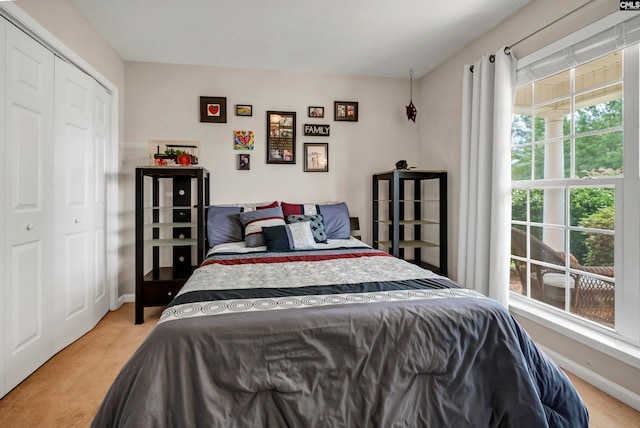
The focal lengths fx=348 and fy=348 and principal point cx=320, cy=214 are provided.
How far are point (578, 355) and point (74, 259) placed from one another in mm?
→ 3629

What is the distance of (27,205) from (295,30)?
2.31 metres

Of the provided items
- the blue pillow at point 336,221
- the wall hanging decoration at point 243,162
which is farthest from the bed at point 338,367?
the wall hanging decoration at point 243,162

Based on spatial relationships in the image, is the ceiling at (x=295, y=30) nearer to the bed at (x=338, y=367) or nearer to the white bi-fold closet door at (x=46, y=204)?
the white bi-fold closet door at (x=46, y=204)

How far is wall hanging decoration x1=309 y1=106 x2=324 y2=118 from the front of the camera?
12.7 ft

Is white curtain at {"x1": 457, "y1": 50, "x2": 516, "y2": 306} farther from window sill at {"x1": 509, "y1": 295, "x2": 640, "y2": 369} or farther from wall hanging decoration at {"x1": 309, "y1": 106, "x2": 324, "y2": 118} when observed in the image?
wall hanging decoration at {"x1": 309, "y1": 106, "x2": 324, "y2": 118}

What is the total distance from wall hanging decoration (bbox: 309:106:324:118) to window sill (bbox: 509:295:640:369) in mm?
2613

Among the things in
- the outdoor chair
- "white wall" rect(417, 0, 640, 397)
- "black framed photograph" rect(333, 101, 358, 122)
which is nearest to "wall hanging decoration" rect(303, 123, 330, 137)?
"black framed photograph" rect(333, 101, 358, 122)

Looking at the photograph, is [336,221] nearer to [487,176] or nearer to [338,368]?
[487,176]

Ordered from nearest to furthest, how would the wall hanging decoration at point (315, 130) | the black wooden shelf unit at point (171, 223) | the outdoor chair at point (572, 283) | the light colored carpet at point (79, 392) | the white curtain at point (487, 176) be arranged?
1. the light colored carpet at point (79, 392)
2. the outdoor chair at point (572, 283)
3. the white curtain at point (487, 176)
4. the black wooden shelf unit at point (171, 223)
5. the wall hanging decoration at point (315, 130)

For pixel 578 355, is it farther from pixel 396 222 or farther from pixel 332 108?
pixel 332 108

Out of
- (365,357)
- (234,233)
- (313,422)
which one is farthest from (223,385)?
(234,233)

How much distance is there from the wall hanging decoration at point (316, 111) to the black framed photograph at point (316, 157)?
12.6 inches

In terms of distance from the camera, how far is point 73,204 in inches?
106

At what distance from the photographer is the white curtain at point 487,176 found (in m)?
2.62
